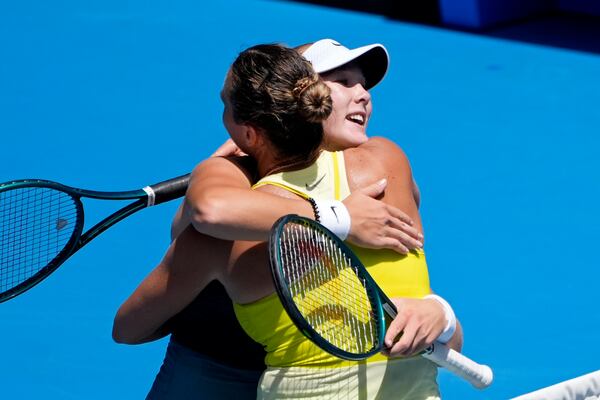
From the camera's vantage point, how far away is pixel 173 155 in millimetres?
6473

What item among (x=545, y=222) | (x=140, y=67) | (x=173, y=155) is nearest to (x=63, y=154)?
(x=173, y=155)

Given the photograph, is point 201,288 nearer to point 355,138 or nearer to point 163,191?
point 355,138

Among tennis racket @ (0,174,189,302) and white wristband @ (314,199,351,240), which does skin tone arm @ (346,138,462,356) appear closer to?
white wristband @ (314,199,351,240)

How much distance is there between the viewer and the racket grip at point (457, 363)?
250cm

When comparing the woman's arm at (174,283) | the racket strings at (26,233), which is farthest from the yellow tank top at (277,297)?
the racket strings at (26,233)

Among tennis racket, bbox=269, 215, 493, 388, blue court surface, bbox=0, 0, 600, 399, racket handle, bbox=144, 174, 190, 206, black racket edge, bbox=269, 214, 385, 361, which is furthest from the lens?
blue court surface, bbox=0, 0, 600, 399

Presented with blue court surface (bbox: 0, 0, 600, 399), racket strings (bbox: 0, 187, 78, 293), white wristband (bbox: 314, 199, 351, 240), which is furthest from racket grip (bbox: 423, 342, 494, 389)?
blue court surface (bbox: 0, 0, 600, 399)

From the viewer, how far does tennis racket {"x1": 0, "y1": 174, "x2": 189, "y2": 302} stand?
292cm

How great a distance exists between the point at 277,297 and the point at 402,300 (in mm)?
266

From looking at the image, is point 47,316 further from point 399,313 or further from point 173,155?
point 399,313

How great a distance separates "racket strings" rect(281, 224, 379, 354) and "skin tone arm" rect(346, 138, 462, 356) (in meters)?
0.06

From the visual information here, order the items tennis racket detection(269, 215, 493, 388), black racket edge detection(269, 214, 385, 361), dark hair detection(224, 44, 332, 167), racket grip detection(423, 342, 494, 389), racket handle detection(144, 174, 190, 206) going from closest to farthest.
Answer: black racket edge detection(269, 214, 385, 361) → tennis racket detection(269, 215, 493, 388) → dark hair detection(224, 44, 332, 167) → racket grip detection(423, 342, 494, 389) → racket handle detection(144, 174, 190, 206)

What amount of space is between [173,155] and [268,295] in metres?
4.19

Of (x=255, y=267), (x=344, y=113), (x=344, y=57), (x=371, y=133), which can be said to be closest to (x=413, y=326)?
(x=255, y=267)
